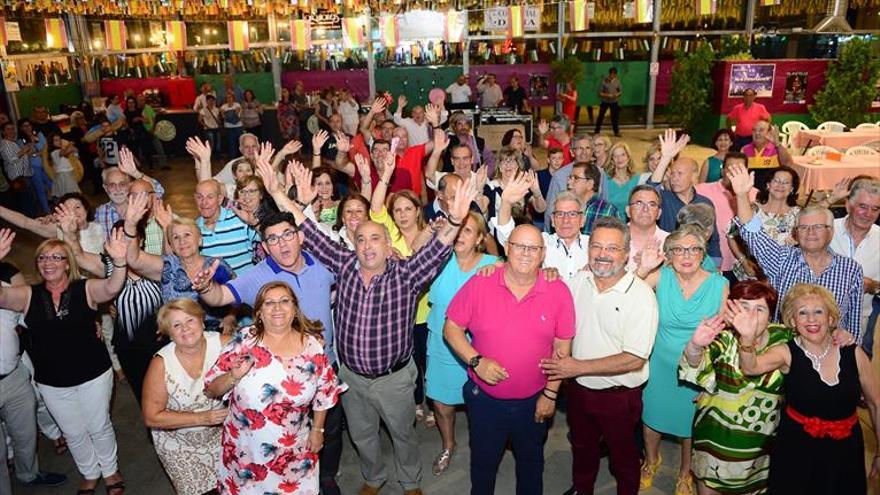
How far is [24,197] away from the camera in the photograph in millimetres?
9219

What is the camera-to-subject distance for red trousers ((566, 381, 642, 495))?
3.09 m

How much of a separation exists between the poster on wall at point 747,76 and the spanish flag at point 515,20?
4592 millimetres

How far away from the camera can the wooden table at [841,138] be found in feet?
31.6

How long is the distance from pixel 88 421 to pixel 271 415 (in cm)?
139

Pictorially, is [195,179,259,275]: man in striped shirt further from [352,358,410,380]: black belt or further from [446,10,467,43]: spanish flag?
[446,10,467,43]: spanish flag

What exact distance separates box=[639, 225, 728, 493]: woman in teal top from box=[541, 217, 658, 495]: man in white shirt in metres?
0.25

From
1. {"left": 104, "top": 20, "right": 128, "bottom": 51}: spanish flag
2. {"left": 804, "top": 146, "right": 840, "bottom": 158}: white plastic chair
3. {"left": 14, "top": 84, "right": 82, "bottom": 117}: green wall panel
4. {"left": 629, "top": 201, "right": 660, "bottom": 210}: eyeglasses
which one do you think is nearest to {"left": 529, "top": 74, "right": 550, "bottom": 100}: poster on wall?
{"left": 804, "top": 146, "right": 840, "bottom": 158}: white plastic chair

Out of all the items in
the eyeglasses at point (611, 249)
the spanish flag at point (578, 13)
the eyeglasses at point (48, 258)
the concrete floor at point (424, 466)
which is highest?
the spanish flag at point (578, 13)

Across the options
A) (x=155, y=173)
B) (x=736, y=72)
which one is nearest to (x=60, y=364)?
(x=155, y=173)

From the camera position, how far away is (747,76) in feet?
44.3

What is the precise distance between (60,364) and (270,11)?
1479cm

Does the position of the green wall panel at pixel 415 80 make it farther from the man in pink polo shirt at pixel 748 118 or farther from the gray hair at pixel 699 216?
the gray hair at pixel 699 216

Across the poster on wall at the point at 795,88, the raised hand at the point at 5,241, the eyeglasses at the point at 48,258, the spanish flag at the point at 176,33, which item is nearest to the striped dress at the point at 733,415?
the eyeglasses at the point at 48,258

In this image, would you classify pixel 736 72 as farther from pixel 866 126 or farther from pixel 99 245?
pixel 99 245
